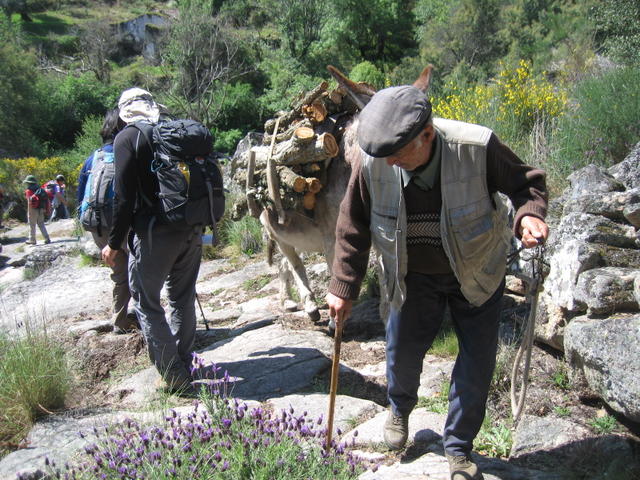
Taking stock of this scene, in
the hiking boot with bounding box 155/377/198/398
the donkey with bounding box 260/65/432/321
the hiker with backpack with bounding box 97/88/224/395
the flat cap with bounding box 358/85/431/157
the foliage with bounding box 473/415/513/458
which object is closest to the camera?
the flat cap with bounding box 358/85/431/157

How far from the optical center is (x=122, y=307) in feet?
19.9

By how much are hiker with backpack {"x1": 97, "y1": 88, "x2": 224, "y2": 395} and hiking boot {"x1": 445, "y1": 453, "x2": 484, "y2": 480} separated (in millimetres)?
2236

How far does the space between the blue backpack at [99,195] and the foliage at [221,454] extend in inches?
117

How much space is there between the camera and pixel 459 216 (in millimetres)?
2637

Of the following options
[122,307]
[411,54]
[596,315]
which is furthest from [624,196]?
[411,54]

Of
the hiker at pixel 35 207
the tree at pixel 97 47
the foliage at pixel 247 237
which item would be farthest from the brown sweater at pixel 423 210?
the tree at pixel 97 47

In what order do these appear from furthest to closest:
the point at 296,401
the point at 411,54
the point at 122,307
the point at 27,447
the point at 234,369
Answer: the point at 411,54 < the point at 122,307 < the point at 234,369 < the point at 296,401 < the point at 27,447

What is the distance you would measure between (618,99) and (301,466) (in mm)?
6072

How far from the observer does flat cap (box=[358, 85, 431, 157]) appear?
2.41m

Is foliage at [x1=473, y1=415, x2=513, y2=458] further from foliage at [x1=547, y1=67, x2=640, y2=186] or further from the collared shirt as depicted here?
foliage at [x1=547, y1=67, x2=640, y2=186]

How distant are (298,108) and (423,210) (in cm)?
292

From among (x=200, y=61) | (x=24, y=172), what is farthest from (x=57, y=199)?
(x=200, y=61)

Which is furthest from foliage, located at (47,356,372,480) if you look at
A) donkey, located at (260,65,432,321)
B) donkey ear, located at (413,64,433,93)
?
donkey, located at (260,65,432,321)

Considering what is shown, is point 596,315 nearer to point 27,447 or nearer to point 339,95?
point 339,95
